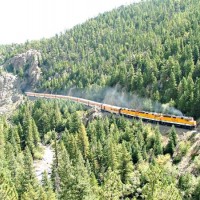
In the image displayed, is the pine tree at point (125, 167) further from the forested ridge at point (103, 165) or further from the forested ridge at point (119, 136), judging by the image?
Result: the forested ridge at point (119, 136)

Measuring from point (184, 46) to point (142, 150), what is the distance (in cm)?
6679

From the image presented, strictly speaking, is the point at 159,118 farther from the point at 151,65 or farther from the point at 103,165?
the point at 151,65

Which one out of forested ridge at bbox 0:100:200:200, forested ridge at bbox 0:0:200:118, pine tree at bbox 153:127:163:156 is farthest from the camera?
forested ridge at bbox 0:0:200:118

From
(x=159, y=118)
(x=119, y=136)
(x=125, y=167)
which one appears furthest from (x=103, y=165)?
(x=159, y=118)

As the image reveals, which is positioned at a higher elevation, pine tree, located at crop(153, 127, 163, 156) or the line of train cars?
the line of train cars

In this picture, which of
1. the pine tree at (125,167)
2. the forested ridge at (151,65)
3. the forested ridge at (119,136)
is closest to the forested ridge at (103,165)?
the pine tree at (125,167)

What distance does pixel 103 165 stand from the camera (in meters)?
77.9

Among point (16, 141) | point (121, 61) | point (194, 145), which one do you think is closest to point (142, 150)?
point (194, 145)

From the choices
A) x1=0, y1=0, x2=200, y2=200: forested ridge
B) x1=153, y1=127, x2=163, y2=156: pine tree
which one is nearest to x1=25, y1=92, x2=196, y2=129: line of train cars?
x1=0, y1=0, x2=200, y2=200: forested ridge

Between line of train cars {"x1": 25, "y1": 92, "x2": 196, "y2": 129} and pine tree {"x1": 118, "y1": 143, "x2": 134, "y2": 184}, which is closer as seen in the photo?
pine tree {"x1": 118, "y1": 143, "x2": 134, "y2": 184}

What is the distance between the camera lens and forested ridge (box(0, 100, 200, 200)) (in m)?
54.1

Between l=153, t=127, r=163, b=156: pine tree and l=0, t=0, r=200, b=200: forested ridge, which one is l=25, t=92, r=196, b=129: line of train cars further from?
l=153, t=127, r=163, b=156: pine tree

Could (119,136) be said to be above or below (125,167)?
above

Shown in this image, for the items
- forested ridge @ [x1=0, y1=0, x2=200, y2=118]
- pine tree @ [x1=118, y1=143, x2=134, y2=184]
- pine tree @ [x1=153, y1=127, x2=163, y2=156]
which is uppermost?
forested ridge @ [x1=0, y1=0, x2=200, y2=118]
